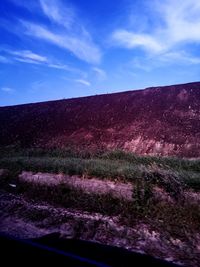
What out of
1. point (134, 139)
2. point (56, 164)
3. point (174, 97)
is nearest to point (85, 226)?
point (56, 164)

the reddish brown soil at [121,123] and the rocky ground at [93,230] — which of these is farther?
the reddish brown soil at [121,123]

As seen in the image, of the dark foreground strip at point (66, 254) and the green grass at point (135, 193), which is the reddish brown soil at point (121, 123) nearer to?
the green grass at point (135, 193)

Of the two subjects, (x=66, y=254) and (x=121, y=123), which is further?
(x=121, y=123)

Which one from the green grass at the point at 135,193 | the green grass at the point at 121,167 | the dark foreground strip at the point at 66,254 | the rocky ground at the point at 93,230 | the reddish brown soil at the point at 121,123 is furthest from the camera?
the reddish brown soil at the point at 121,123

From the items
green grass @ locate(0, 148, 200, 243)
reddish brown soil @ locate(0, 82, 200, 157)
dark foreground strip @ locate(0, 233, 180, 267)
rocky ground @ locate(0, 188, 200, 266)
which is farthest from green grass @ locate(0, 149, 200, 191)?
dark foreground strip @ locate(0, 233, 180, 267)

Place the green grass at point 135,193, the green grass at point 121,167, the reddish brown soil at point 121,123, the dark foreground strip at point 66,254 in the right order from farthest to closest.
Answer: the reddish brown soil at point 121,123
the green grass at point 121,167
the green grass at point 135,193
the dark foreground strip at point 66,254

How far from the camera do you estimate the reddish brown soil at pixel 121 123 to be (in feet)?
65.4

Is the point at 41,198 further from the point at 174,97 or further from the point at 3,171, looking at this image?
the point at 174,97

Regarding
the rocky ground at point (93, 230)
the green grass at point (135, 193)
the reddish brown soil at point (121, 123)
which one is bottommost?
the rocky ground at point (93, 230)

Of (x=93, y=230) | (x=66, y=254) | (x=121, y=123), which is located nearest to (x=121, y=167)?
(x=93, y=230)

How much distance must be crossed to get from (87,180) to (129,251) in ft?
18.4

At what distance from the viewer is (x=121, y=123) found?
78.0 feet

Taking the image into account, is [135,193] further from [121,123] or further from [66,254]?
[121,123]

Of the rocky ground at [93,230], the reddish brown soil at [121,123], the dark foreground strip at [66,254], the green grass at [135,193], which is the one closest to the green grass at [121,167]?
the green grass at [135,193]
